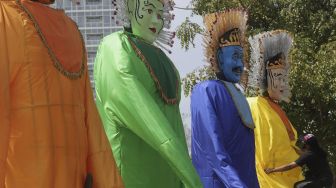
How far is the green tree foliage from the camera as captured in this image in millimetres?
9336

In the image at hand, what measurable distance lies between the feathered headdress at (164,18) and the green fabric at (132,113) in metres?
0.27

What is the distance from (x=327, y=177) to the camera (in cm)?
613

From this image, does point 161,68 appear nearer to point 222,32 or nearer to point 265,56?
point 222,32

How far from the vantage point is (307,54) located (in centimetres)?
980

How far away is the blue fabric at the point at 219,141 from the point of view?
3.96m

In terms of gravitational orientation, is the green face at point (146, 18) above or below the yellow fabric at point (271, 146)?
above

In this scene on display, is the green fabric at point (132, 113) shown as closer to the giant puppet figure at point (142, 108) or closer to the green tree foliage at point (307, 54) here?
the giant puppet figure at point (142, 108)

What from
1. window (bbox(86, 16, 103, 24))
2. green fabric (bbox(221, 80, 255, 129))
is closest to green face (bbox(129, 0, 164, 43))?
green fabric (bbox(221, 80, 255, 129))

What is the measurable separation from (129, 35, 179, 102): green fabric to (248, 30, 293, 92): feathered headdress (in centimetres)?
210

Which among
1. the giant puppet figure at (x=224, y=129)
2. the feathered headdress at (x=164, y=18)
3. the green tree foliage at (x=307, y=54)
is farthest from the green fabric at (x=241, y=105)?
the green tree foliage at (x=307, y=54)

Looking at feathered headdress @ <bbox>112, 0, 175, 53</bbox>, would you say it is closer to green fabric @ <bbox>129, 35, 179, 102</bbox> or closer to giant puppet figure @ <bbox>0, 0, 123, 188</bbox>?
green fabric @ <bbox>129, 35, 179, 102</bbox>

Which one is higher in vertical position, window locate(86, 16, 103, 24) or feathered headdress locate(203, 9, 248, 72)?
feathered headdress locate(203, 9, 248, 72)

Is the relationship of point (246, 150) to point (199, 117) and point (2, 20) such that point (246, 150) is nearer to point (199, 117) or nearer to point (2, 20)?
point (199, 117)

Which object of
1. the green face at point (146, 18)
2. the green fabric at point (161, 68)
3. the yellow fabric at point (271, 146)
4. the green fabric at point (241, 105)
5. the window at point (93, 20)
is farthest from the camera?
the window at point (93, 20)
